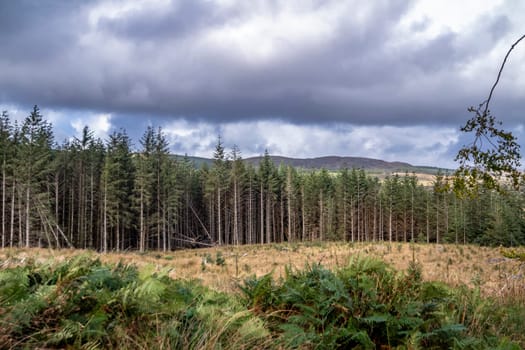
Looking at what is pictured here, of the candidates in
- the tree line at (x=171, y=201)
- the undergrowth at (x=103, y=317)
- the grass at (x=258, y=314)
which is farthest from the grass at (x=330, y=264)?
the tree line at (x=171, y=201)

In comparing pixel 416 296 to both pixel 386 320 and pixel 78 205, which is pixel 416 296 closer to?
pixel 386 320

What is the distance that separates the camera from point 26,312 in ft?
8.32

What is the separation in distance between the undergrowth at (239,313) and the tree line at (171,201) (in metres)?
26.1

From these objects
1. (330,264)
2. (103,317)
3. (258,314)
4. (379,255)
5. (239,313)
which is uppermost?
(103,317)

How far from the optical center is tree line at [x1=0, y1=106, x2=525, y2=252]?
42594 millimetres

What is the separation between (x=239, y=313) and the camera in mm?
3141

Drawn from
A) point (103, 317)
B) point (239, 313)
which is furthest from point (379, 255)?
point (103, 317)

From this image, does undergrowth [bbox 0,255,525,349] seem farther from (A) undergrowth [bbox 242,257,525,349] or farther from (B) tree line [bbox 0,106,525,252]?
(B) tree line [bbox 0,106,525,252]

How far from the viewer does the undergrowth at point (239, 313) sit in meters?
2.62

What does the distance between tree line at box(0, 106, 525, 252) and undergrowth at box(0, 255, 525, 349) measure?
2612 cm

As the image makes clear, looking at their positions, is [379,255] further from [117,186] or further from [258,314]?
[117,186]

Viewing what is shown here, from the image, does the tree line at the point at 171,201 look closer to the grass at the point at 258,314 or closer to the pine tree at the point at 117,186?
the pine tree at the point at 117,186

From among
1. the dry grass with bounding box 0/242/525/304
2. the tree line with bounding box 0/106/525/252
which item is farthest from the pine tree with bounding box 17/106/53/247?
the dry grass with bounding box 0/242/525/304

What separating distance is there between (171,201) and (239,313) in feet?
158
